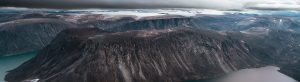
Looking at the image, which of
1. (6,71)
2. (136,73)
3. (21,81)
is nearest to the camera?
(21,81)

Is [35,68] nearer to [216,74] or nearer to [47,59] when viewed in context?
[47,59]

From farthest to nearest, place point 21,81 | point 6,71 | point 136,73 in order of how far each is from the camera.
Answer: point 6,71, point 136,73, point 21,81

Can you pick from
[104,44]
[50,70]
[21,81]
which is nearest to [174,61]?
[104,44]

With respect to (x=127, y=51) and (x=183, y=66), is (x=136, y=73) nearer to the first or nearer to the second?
(x=127, y=51)

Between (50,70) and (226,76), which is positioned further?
(226,76)

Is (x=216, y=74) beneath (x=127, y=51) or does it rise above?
beneath

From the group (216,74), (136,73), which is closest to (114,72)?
(136,73)

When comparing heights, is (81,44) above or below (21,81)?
above

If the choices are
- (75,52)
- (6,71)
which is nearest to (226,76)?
(75,52)
